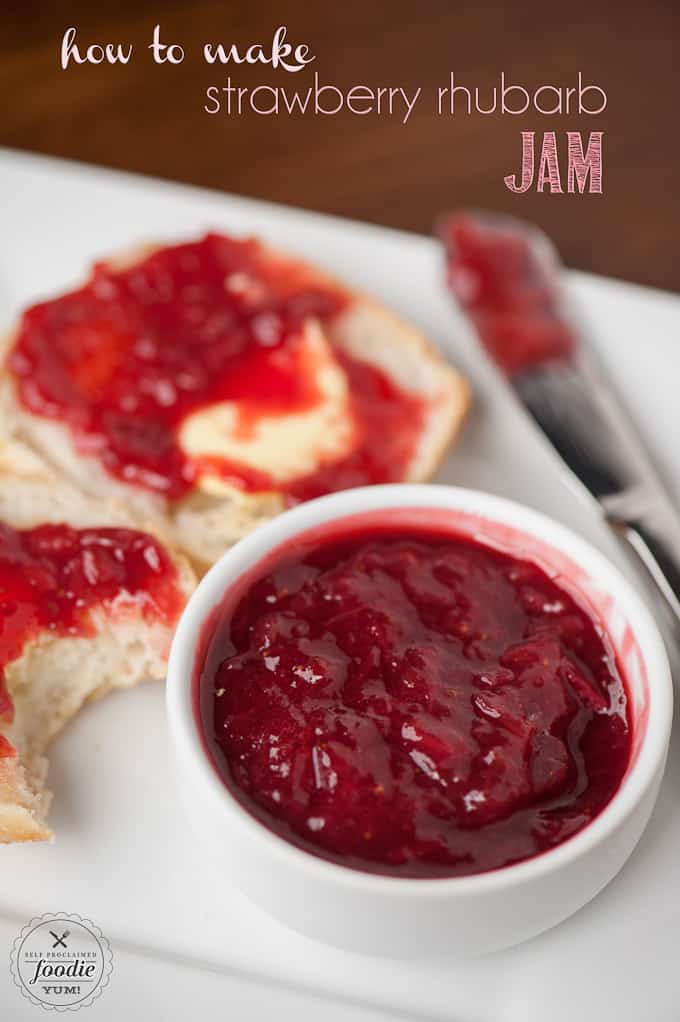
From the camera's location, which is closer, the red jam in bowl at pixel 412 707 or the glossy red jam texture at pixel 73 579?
the red jam in bowl at pixel 412 707

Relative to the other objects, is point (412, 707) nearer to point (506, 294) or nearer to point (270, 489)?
point (270, 489)

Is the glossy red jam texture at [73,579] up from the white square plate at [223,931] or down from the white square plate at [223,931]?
up

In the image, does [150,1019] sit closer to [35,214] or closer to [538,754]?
[538,754]

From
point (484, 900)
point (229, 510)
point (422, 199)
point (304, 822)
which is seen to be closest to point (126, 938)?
point (304, 822)

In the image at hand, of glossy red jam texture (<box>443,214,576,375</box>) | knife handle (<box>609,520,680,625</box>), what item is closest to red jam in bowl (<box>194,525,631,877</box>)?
knife handle (<box>609,520,680,625</box>)

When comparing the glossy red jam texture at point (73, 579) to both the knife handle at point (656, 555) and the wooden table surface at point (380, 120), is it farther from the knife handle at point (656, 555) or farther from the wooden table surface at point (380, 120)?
the wooden table surface at point (380, 120)

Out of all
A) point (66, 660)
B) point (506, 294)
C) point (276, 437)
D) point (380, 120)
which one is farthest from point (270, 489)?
point (380, 120)

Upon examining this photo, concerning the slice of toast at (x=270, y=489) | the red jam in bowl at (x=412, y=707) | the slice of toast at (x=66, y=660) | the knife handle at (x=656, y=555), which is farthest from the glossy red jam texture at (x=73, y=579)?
the knife handle at (x=656, y=555)
